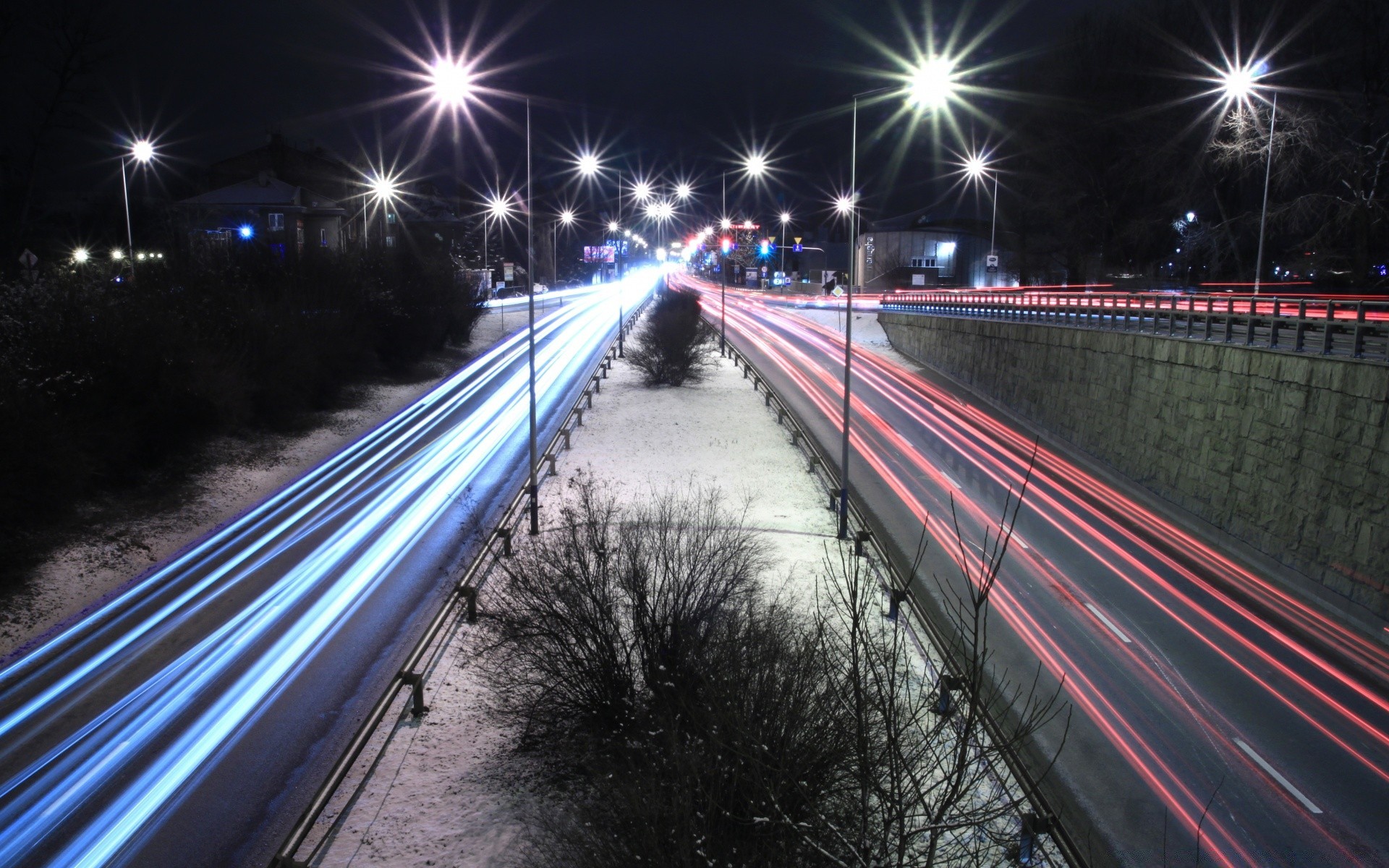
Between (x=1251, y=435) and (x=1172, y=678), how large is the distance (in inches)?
283

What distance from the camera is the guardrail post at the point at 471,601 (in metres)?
13.3

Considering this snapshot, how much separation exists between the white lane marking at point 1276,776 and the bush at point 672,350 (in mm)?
28244

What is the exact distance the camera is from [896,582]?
47.2ft

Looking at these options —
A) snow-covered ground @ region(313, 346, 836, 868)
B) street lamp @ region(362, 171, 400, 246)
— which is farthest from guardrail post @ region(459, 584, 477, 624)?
street lamp @ region(362, 171, 400, 246)

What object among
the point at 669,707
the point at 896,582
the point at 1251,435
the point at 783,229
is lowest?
the point at 896,582

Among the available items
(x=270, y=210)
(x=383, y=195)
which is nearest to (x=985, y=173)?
(x=383, y=195)

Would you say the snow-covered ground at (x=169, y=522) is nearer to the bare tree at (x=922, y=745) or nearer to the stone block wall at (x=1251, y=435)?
the bare tree at (x=922, y=745)

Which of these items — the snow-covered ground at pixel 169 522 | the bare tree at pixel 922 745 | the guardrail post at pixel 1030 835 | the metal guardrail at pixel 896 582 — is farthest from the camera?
the snow-covered ground at pixel 169 522

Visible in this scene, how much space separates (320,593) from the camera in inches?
592

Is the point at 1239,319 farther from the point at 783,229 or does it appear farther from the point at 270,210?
the point at 783,229

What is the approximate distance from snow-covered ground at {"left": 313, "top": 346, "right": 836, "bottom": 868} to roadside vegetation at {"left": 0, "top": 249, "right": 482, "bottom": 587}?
9394 mm

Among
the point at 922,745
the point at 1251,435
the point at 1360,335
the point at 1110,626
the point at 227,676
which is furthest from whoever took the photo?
the point at 1251,435

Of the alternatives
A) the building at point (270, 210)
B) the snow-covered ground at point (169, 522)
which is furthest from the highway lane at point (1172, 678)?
the building at point (270, 210)

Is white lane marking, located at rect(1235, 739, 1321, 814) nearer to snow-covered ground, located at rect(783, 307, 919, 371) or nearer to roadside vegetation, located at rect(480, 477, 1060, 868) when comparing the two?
roadside vegetation, located at rect(480, 477, 1060, 868)
